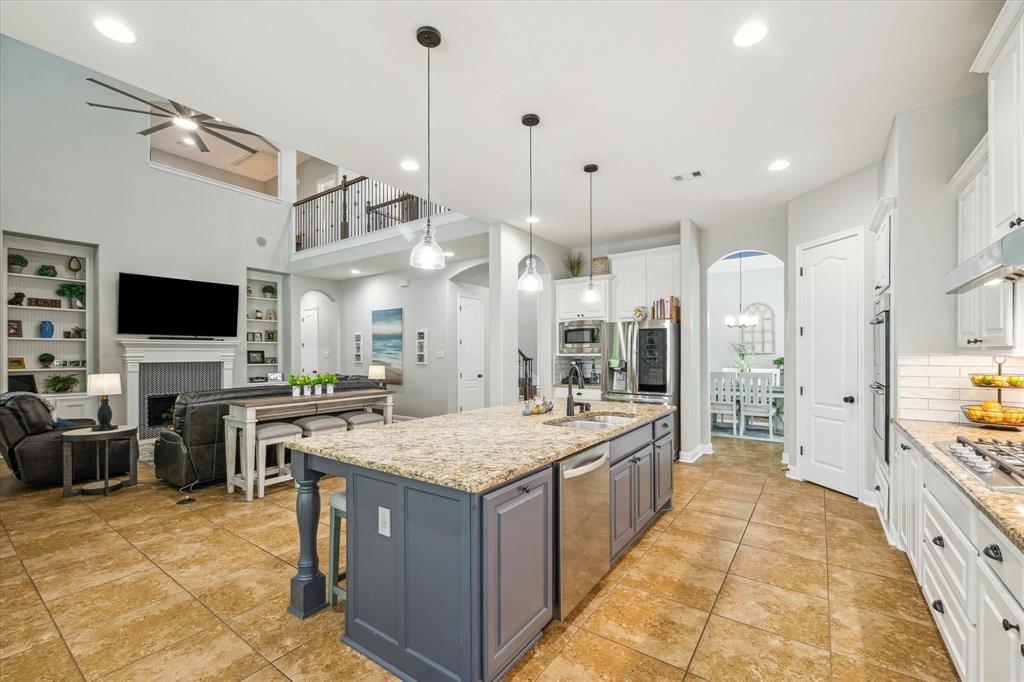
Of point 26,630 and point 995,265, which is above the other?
point 995,265

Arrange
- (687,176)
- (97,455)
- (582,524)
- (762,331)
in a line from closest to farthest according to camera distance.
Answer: (582,524) < (687,176) < (97,455) < (762,331)

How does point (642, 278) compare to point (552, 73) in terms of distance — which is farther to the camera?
point (642, 278)

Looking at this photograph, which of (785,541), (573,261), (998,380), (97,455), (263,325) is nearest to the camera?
(998,380)

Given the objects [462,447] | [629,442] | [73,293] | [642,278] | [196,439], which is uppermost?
[642,278]

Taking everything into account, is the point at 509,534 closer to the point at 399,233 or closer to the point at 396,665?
the point at 396,665

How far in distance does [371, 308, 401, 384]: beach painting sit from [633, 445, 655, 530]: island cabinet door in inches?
245

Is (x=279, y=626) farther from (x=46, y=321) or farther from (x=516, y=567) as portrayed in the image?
(x=46, y=321)

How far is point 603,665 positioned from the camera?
1915 mm

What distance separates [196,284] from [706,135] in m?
7.71

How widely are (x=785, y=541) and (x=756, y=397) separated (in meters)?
3.96

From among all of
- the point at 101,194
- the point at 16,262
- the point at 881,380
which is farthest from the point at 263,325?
the point at 881,380

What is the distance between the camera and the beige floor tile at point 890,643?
190cm

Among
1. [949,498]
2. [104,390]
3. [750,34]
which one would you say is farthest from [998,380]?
[104,390]

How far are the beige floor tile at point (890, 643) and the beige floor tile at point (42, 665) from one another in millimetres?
3336
